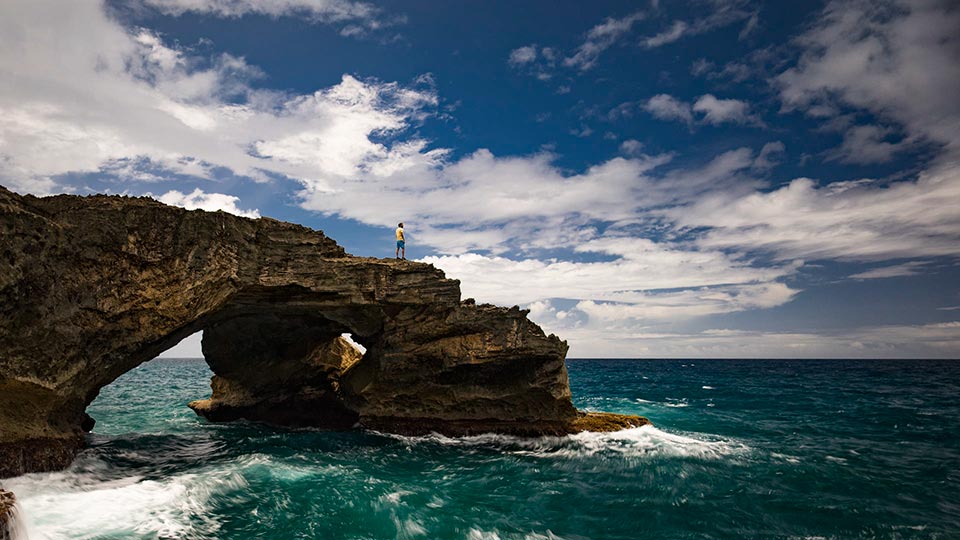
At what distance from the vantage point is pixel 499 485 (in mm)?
14133

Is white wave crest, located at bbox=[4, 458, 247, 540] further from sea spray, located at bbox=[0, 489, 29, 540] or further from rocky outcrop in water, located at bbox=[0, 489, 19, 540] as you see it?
rocky outcrop in water, located at bbox=[0, 489, 19, 540]

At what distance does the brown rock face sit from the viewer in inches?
487

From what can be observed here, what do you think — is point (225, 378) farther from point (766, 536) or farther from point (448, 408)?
point (766, 536)

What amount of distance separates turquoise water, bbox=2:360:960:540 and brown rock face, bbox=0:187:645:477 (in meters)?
1.56

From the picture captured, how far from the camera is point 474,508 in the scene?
12.1 meters

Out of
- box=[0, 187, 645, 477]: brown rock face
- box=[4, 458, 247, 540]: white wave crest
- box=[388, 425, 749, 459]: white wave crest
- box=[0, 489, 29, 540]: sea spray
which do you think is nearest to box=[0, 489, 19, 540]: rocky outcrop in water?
box=[0, 489, 29, 540]: sea spray

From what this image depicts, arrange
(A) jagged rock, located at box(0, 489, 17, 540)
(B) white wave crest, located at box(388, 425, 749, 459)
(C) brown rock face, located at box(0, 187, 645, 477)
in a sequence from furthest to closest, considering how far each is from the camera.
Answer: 1. (B) white wave crest, located at box(388, 425, 749, 459)
2. (C) brown rock face, located at box(0, 187, 645, 477)
3. (A) jagged rock, located at box(0, 489, 17, 540)

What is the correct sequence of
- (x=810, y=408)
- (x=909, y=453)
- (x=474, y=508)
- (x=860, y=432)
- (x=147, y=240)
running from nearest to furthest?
1. (x=474, y=508)
2. (x=147, y=240)
3. (x=909, y=453)
4. (x=860, y=432)
5. (x=810, y=408)

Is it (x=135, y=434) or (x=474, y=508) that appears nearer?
(x=474, y=508)

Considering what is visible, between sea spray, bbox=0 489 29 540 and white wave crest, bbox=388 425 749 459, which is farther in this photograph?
white wave crest, bbox=388 425 749 459

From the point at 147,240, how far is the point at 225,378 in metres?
12.9

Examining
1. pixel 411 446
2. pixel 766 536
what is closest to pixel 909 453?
pixel 766 536

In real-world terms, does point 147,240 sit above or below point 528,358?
above

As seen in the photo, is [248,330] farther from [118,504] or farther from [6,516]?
[6,516]
